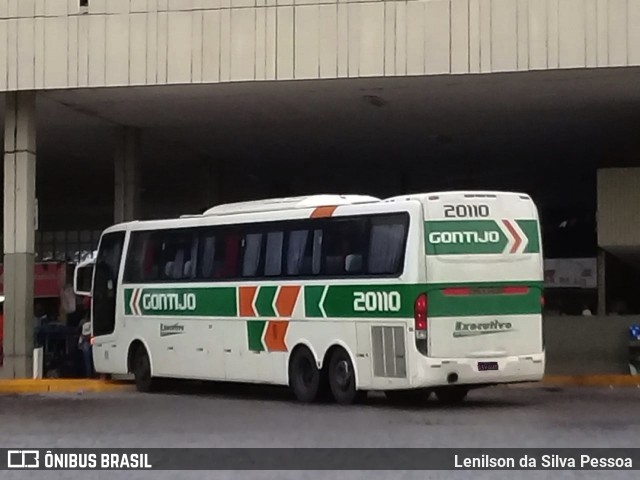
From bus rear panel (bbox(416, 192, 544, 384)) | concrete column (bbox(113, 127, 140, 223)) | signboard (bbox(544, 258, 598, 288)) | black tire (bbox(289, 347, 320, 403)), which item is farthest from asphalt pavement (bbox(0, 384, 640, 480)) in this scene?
signboard (bbox(544, 258, 598, 288))

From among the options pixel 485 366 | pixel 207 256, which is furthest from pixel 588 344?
pixel 207 256

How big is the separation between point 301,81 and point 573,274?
48.3ft

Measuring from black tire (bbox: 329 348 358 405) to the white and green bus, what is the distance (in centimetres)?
3

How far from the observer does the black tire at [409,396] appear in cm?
1944

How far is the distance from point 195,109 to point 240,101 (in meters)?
1.49

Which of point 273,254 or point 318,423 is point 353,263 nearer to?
point 273,254

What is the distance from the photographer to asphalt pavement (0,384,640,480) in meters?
13.5

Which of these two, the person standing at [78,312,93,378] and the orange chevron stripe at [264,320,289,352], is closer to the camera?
the orange chevron stripe at [264,320,289,352]

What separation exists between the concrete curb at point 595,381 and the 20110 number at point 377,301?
612cm

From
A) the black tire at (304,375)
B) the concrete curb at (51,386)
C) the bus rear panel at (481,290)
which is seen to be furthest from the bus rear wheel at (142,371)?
the bus rear panel at (481,290)

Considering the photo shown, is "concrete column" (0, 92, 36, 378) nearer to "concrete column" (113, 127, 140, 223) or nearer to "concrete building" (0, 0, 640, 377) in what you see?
"concrete building" (0, 0, 640, 377)

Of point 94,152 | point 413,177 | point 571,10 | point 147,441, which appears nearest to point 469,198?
point 571,10

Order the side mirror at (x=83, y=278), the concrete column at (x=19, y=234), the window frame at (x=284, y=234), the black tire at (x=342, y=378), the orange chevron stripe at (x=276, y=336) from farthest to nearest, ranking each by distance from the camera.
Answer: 1. the side mirror at (x=83, y=278)
2. the concrete column at (x=19, y=234)
3. the orange chevron stripe at (x=276, y=336)
4. the black tire at (x=342, y=378)
5. the window frame at (x=284, y=234)

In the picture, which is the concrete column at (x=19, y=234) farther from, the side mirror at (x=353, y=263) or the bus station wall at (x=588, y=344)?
the bus station wall at (x=588, y=344)
